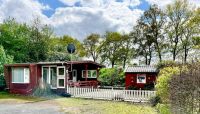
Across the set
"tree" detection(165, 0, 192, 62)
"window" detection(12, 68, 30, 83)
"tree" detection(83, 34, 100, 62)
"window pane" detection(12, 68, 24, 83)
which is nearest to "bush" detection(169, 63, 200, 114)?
"window" detection(12, 68, 30, 83)

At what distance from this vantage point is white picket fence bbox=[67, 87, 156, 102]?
75.0ft

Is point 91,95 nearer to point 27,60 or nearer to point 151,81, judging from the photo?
point 151,81

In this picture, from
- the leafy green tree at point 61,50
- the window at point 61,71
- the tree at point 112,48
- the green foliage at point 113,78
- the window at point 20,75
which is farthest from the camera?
the tree at point 112,48

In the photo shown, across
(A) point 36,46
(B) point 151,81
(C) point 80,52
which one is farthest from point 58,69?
(C) point 80,52

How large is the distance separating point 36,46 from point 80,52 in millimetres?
17952

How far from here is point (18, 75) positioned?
95.8ft

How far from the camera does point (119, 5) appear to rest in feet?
142

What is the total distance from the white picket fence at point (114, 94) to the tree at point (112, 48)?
33695 millimetres

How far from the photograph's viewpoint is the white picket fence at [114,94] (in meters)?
22.9

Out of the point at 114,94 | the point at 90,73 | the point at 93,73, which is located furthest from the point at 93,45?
the point at 114,94

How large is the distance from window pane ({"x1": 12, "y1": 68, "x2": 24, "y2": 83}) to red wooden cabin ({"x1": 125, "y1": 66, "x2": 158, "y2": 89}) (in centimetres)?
1025

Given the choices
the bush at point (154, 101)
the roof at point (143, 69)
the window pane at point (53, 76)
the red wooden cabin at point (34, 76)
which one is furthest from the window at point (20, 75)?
the bush at point (154, 101)

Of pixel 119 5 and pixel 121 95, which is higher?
pixel 119 5

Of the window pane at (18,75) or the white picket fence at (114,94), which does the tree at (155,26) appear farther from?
the window pane at (18,75)
